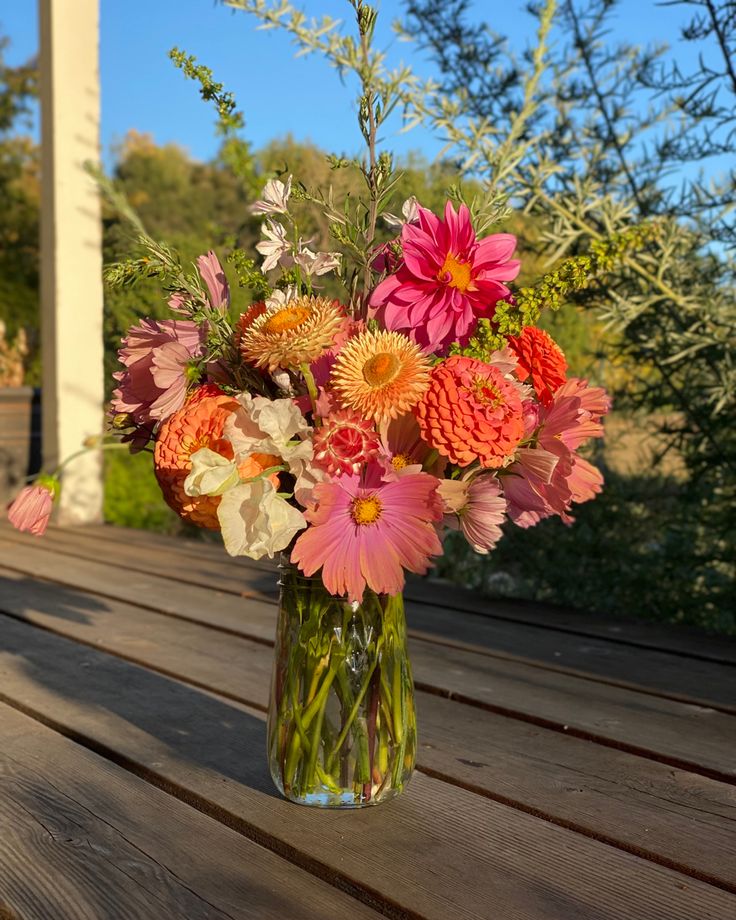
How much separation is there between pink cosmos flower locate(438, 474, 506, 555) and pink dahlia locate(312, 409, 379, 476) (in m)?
0.09

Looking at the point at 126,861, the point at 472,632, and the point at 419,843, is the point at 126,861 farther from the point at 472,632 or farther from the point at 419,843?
the point at 472,632

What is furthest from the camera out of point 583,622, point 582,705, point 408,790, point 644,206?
point 644,206

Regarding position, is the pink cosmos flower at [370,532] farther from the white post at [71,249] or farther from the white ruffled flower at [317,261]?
the white post at [71,249]

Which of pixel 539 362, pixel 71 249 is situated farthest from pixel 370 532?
pixel 71 249

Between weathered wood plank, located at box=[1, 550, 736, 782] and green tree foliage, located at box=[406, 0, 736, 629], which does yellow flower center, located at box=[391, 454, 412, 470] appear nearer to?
weathered wood plank, located at box=[1, 550, 736, 782]

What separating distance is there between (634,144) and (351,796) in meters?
2.18

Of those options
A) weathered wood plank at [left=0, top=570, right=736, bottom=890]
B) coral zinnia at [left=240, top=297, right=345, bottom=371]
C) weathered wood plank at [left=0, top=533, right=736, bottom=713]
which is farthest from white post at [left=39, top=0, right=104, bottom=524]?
coral zinnia at [left=240, top=297, right=345, bottom=371]

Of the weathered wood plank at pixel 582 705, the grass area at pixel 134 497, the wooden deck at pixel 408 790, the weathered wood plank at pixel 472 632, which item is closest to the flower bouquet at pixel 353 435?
the wooden deck at pixel 408 790

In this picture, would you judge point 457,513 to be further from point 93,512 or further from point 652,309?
point 93,512

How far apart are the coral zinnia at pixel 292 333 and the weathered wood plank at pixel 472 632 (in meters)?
0.98

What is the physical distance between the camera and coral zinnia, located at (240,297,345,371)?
92cm

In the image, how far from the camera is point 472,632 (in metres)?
2.11

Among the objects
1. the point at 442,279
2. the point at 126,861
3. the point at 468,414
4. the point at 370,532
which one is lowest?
the point at 126,861

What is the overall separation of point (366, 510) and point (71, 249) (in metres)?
3.41
